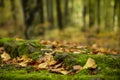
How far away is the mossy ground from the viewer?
295 cm

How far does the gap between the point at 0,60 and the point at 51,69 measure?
1.13m

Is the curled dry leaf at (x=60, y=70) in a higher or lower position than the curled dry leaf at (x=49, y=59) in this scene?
lower

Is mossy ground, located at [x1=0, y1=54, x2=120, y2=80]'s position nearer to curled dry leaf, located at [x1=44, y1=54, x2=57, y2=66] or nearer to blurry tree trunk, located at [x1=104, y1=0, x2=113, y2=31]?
curled dry leaf, located at [x1=44, y1=54, x2=57, y2=66]

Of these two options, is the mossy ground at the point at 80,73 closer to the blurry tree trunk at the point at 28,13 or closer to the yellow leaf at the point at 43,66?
the yellow leaf at the point at 43,66

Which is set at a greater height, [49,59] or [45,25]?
[49,59]

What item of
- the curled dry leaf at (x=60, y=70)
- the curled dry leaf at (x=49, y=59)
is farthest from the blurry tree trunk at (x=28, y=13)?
the curled dry leaf at (x=60, y=70)

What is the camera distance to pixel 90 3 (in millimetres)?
28594

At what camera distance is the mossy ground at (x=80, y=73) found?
2953mm

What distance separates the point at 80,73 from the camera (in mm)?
3121

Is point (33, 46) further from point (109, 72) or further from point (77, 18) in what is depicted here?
point (77, 18)

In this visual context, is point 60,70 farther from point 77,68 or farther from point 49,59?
point 49,59

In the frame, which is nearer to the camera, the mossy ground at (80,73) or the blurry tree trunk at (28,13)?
the mossy ground at (80,73)

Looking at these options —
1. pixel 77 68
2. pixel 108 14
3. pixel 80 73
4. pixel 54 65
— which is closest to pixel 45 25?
pixel 54 65

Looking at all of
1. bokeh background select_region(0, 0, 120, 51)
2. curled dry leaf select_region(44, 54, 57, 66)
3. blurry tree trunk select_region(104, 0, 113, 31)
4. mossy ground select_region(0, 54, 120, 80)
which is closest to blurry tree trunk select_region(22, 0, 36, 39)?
bokeh background select_region(0, 0, 120, 51)
